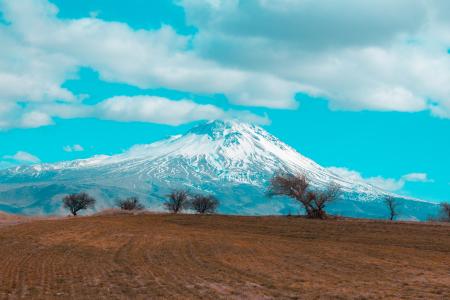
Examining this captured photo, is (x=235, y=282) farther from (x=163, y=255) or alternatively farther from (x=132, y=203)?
(x=132, y=203)

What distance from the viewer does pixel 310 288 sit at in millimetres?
33375

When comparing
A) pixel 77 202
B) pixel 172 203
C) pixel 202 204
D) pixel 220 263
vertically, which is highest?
pixel 77 202

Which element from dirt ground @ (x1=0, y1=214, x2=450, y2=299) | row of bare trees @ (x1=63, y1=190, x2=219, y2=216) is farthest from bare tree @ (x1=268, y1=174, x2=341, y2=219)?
row of bare trees @ (x1=63, y1=190, x2=219, y2=216)

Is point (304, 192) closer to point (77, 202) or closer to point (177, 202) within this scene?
point (177, 202)

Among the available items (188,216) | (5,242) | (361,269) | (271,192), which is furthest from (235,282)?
(271,192)

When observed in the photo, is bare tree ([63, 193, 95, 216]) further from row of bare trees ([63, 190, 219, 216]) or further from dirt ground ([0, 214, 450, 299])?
dirt ground ([0, 214, 450, 299])

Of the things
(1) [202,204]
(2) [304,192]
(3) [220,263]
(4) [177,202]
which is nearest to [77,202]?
(4) [177,202]

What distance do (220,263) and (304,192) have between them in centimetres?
7184

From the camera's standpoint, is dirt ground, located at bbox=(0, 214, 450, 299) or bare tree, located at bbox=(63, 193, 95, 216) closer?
dirt ground, located at bbox=(0, 214, 450, 299)

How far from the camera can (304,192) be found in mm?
114750

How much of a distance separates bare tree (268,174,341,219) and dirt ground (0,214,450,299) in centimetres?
2808

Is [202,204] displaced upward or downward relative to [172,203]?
downward

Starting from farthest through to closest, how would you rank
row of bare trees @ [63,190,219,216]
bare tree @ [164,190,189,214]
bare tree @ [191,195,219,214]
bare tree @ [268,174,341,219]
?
bare tree @ [191,195,219,214] → bare tree @ [164,190,189,214] → row of bare trees @ [63,190,219,216] → bare tree @ [268,174,341,219]

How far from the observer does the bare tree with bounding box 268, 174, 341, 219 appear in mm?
110375
